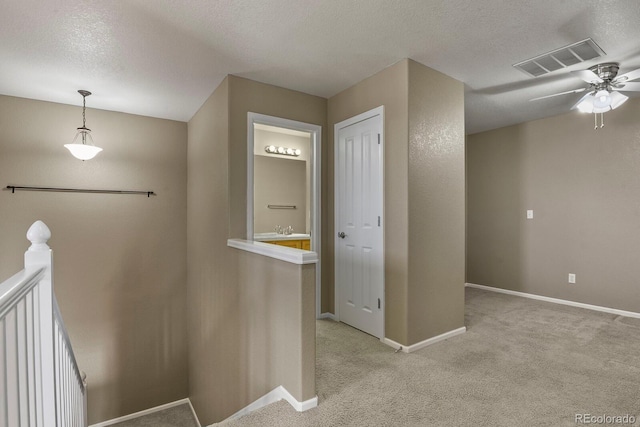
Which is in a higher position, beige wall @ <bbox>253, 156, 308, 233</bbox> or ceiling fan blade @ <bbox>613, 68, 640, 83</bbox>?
ceiling fan blade @ <bbox>613, 68, 640, 83</bbox>

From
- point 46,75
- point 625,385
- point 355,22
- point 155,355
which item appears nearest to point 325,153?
point 355,22

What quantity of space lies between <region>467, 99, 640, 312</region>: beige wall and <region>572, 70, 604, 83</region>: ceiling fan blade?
123 cm

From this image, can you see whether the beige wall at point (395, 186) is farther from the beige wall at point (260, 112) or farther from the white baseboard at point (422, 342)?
the beige wall at point (260, 112)

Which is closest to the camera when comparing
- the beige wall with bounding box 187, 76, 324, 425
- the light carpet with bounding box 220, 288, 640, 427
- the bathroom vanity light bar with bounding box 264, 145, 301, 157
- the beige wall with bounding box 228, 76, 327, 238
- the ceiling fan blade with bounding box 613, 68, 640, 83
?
the light carpet with bounding box 220, 288, 640, 427

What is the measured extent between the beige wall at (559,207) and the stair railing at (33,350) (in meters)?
5.04

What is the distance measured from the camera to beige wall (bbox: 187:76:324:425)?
196cm

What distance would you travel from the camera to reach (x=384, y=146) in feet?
9.57

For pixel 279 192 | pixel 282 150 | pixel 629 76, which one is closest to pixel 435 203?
pixel 629 76

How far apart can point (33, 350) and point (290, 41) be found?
2.37m

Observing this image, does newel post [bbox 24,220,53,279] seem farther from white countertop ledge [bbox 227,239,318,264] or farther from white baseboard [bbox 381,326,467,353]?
white baseboard [bbox 381,326,467,353]

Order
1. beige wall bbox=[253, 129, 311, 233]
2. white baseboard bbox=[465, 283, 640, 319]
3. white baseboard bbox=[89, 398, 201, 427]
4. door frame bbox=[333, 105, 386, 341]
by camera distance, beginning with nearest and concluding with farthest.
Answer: door frame bbox=[333, 105, 386, 341] < white baseboard bbox=[465, 283, 640, 319] < white baseboard bbox=[89, 398, 201, 427] < beige wall bbox=[253, 129, 311, 233]

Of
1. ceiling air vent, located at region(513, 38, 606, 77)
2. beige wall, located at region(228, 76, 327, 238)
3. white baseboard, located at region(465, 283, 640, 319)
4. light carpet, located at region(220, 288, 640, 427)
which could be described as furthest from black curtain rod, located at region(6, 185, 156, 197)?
white baseboard, located at region(465, 283, 640, 319)

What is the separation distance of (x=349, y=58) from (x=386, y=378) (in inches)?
97.8

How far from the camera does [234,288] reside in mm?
2984
